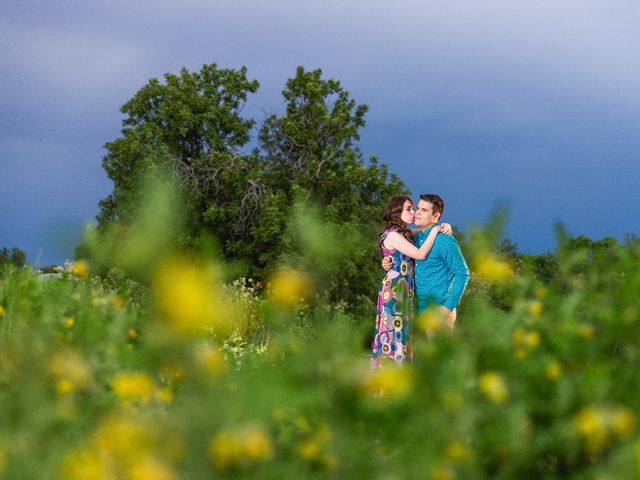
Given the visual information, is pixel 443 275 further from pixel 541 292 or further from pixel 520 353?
pixel 520 353

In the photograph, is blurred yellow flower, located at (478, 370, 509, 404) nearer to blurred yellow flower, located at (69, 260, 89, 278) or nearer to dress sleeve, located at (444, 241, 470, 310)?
blurred yellow flower, located at (69, 260, 89, 278)

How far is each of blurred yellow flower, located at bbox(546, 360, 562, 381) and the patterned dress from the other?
4493mm

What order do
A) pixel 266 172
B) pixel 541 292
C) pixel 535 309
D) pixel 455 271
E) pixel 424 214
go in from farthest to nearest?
pixel 266 172
pixel 424 214
pixel 455 271
pixel 541 292
pixel 535 309

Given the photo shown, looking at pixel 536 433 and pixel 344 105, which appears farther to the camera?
pixel 344 105

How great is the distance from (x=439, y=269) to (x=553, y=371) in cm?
444

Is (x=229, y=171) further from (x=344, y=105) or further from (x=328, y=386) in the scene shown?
(x=328, y=386)

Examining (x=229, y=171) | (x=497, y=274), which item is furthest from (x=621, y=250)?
(x=229, y=171)

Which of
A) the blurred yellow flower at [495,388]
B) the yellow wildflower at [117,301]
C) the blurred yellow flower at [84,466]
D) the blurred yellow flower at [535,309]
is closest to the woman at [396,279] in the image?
the yellow wildflower at [117,301]

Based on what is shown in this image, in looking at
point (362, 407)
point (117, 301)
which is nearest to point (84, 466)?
point (362, 407)

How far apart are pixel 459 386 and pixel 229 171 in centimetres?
2035

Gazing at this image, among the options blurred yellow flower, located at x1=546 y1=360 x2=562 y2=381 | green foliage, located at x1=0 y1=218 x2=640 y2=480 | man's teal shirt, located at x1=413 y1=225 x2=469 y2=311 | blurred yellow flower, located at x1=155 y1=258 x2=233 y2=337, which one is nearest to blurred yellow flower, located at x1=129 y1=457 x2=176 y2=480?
green foliage, located at x1=0 y1=218 x2=640 y2=480

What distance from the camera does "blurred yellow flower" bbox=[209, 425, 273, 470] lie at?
1.88 m

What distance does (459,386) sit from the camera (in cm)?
204

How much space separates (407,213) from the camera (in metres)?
6.95
